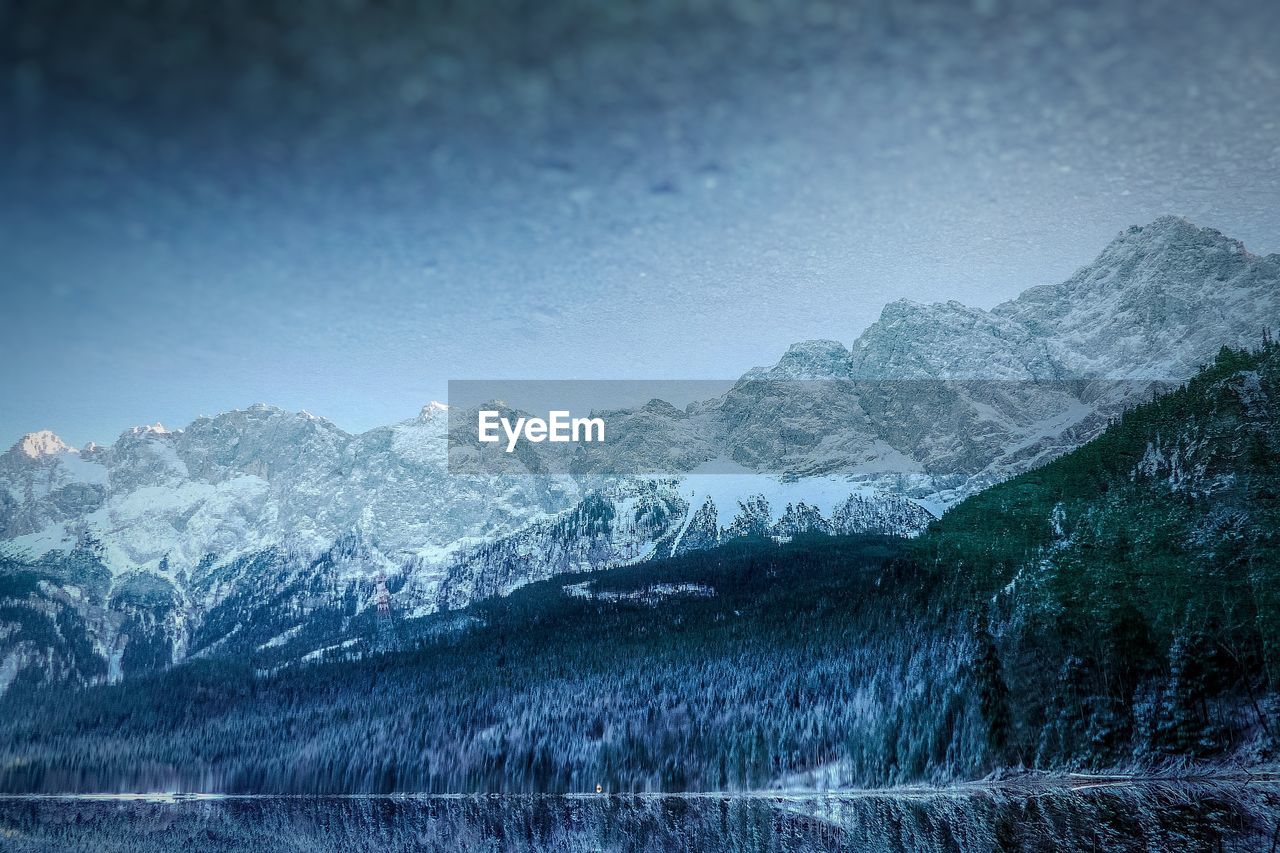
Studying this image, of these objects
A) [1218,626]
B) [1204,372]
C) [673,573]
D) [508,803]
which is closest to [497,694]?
[508,803]

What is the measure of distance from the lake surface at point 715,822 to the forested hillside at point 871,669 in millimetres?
10073

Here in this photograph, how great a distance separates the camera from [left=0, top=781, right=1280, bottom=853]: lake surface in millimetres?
58219

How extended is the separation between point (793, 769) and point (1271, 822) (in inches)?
2408

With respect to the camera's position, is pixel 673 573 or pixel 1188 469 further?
pixel 673 573

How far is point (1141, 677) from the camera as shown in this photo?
9762 cm

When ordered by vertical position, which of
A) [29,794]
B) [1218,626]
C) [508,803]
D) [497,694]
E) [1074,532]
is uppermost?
[1074,532]

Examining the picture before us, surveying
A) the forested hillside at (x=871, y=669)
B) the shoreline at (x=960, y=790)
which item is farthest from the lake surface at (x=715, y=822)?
the forested hillside at (x=871, y=669)

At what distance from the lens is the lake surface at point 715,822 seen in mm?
58219

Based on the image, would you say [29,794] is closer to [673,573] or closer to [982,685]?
[673,573]

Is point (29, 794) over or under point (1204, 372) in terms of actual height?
under

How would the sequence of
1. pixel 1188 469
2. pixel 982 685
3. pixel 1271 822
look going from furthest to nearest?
pixel 1188 469 → pixel 982 685 → pixel 1271 822

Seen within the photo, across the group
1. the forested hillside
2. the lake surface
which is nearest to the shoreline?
the lake surface

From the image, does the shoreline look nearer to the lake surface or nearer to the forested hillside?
the lake surface

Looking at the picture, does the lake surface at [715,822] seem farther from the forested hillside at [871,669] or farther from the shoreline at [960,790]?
the forested hillside at [871,669]
